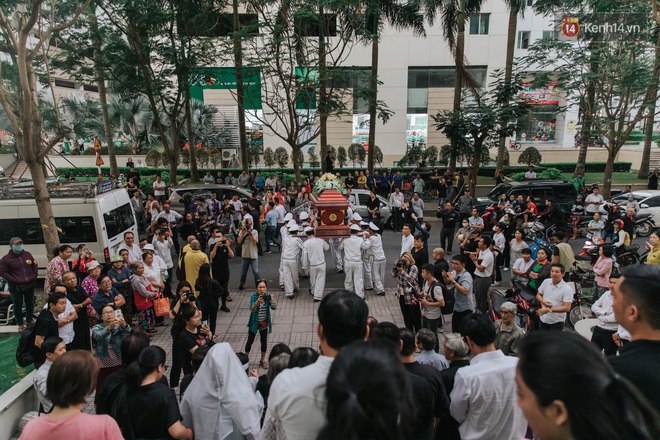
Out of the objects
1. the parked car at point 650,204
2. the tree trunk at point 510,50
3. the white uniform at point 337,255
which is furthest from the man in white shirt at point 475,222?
the tree trunk at point 510,50

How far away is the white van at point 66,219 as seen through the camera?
10.1 m

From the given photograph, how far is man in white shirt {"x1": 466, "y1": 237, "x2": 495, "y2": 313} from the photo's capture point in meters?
7.83

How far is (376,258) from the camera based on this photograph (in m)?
9.67

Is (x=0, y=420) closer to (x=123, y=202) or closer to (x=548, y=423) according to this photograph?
(x=548, y=423)

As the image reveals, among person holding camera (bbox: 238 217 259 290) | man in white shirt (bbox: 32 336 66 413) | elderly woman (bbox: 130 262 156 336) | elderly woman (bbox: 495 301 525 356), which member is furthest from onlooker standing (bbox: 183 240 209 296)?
elderly woman (bbox: 495 301 525 356)

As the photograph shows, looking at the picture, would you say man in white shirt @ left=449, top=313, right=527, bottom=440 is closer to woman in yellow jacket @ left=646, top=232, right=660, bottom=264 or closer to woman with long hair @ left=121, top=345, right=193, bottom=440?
woman with long hair @ left=121, top=345, right=193, bottom=440

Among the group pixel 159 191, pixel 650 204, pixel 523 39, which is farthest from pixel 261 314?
pixel 523 39

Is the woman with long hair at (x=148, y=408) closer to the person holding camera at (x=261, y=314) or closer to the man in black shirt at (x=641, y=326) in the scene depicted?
the man in black shirt at (x=641, y=326)

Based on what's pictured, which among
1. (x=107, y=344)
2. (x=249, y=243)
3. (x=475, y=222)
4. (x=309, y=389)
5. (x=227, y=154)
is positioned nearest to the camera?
(x=309, y=389)

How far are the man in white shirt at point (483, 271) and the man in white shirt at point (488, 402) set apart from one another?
4773mm

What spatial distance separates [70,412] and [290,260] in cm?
703

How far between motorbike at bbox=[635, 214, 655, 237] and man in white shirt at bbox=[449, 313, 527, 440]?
46.5ft

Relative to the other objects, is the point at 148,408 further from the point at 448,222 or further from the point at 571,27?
the point at 571,27

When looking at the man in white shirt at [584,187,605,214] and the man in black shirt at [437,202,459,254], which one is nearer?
the man in black shirt at [437,202,459,254]
